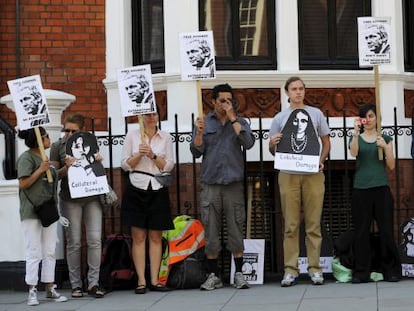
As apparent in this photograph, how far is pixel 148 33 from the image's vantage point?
39.1ft

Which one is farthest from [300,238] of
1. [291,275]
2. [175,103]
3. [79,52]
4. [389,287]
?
[79,52]

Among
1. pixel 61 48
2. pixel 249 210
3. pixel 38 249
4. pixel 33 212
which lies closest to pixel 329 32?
pixel 249 210

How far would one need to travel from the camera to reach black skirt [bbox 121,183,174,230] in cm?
977

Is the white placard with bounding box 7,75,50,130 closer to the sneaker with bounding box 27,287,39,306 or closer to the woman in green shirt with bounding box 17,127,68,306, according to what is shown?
the woman in green shirt with bounding box 17,127,68,306

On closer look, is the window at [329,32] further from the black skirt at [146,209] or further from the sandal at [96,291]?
the sandal at [96,291]

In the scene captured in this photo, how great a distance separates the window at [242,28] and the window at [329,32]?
1.27 feet

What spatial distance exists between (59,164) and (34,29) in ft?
8.48

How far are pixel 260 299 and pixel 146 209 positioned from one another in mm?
1550

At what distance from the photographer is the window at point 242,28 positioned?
11570 millimetres

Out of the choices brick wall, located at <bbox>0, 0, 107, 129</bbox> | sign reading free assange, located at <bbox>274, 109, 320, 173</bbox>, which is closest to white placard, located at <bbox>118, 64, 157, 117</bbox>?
sign reading free assange, located at <bbox>274, 109, 320, 173</bbox>

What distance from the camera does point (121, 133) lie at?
11.5 m

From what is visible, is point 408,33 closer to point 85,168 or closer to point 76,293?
point 85,168

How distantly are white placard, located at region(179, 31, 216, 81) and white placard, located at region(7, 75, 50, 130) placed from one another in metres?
1.47

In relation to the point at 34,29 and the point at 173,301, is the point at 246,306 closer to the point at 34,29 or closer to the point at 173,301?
the point at 173,301
